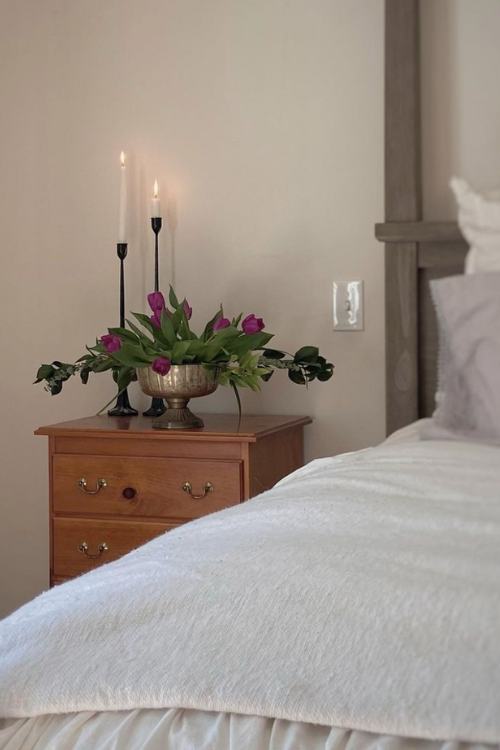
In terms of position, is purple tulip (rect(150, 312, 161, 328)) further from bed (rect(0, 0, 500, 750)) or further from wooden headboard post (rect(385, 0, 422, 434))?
bed (rect(0, 0, 500, 750))

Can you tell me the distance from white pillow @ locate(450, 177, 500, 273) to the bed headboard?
0.12m

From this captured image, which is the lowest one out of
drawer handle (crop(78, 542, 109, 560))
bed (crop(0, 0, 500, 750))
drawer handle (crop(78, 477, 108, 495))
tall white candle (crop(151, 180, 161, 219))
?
drawer handle (crop(78, 542, 109, 560))

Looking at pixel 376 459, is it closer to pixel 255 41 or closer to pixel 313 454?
pixel 313 454

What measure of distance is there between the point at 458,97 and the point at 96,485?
3.79 ft

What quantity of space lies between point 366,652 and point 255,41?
207 centimetres

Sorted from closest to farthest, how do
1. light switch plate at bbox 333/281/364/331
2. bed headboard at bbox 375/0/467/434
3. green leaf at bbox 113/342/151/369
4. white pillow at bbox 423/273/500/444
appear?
white pillow at bbox 423/273/500/444, bed headboard at bbox 375/0/467/434, green leaf at bbox 113/342/151/369, light switch plate at bbox 333/281/364/331

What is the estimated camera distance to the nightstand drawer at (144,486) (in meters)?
2.17

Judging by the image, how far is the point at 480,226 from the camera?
1956mm

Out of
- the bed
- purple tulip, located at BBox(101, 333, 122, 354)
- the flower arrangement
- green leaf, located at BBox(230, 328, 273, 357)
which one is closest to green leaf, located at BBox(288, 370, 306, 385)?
the flower arrangement

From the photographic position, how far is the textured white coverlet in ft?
2.18

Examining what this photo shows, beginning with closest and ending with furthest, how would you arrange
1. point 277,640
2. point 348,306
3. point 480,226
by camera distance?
point 277,640 → point 480,226 → point 348,306

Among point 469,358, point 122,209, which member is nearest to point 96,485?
point 122,209

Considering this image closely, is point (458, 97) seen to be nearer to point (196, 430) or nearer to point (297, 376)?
point (297, 376)


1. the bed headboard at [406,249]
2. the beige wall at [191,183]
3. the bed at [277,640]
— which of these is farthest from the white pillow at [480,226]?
the bed at [277,640]
